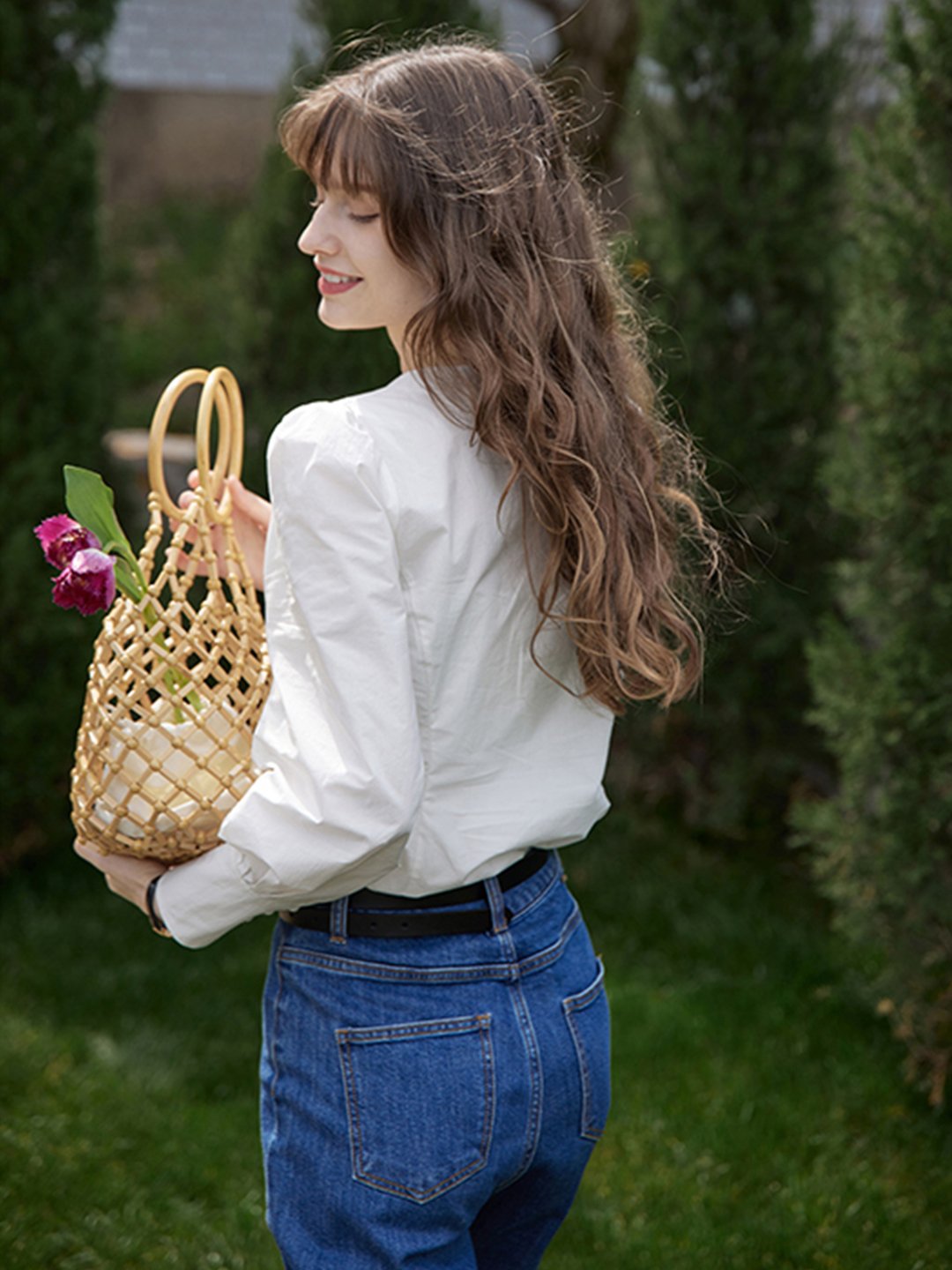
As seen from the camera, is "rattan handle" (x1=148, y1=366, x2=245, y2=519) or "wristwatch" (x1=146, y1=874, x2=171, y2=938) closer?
"wristwatch" (x1=146, y1=874, x2=171, y2=938)

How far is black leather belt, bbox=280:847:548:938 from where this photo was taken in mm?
1663

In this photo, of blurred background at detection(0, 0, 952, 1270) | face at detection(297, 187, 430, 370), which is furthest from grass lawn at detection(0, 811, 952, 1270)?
face at detection(297, 187, 430, 370)

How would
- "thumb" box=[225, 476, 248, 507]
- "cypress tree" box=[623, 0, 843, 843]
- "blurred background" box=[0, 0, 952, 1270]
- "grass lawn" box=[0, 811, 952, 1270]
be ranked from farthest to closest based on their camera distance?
1. "cypress tree" box=[623, 0, 843, 843]
2. "blurred background" box=[0, 0, 952, 1270]
3. "grass lawn" box=[0, 811, 952, 1270]
4. "thumb" box=[225, 476, 248, 507]

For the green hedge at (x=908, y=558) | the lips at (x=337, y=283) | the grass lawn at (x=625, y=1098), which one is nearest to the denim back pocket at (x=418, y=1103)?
the lips at (x=337, y=283)

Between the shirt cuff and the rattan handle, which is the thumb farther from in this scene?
the shirt cuff

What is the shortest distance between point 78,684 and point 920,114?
9.31 ft

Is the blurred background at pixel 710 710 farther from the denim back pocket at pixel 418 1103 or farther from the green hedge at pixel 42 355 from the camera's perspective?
the denim back pocket at pixel 418 1103

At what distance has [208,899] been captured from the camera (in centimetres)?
160

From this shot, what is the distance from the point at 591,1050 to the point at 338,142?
1102 millimetres

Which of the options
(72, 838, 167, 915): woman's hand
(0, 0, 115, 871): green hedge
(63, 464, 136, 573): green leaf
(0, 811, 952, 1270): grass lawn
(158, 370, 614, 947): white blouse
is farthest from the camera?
(0, 0, 115, 871): green hedge

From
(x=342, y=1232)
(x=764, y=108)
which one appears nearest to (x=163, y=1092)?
(x=342, y=1232)

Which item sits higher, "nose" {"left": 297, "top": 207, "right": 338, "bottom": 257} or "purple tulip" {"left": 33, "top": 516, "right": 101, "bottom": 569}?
"nose" {"left": 297, "top": 207, "right": 338, "bottom": 257}

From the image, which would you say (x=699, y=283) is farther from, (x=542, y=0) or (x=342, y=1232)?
(x=342, y=1232)

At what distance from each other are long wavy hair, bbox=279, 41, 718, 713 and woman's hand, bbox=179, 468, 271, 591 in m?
0.45
